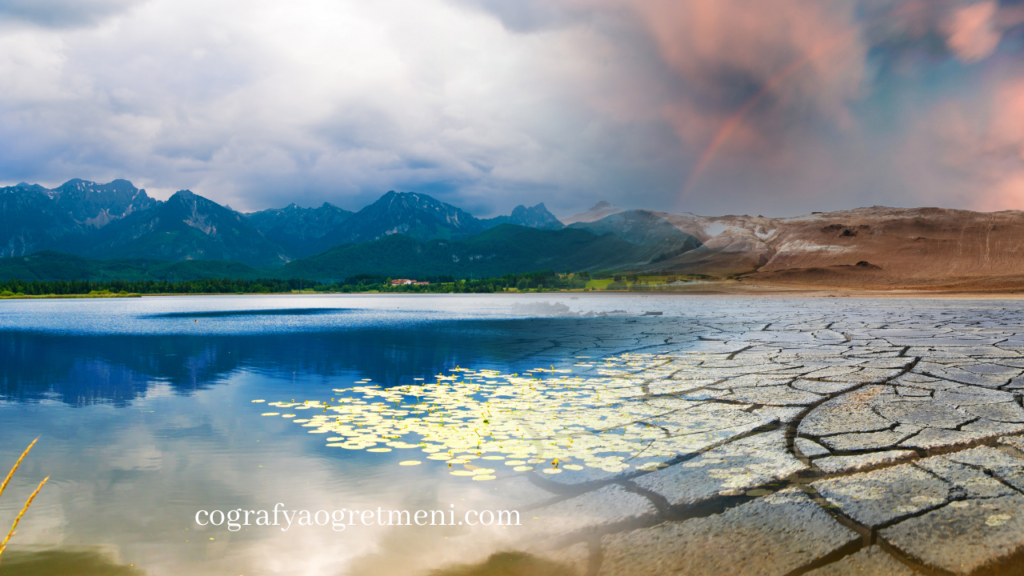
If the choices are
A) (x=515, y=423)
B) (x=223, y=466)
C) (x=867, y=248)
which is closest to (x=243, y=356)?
(x=223, y=466)

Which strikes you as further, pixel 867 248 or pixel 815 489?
pixel 867 248

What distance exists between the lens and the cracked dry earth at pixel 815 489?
10.4ft

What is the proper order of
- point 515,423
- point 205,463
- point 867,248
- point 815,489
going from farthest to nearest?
point 867,248 → point 515,423 → point 205,463 → point 815,489

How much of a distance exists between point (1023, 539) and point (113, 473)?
7.59 metres

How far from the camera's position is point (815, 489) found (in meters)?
4.08

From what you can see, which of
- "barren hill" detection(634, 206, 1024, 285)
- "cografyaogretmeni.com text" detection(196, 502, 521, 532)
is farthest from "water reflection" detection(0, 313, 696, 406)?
"barren hill" detection(634, 206, 1024, 285)

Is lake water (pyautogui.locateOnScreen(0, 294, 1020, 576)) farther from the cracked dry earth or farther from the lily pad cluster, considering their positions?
the cracked dry earth

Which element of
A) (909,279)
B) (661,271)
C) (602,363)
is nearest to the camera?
(602,363)

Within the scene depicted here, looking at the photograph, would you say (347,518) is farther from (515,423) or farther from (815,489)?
(815,489)

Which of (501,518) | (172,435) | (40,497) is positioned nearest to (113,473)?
(40,497)

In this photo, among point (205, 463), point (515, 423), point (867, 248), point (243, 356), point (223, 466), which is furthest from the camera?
point (867, 248)

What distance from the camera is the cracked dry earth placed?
3178 mm

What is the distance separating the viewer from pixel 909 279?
257ft

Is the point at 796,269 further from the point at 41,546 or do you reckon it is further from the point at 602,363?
the point at 41,546
